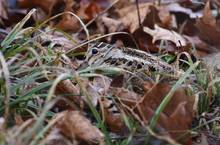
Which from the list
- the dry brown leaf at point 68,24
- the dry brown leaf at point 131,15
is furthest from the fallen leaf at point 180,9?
the dry brown leaf at point 68,24

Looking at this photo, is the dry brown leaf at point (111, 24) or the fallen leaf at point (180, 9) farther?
the fallen leaf at point (180, 9)

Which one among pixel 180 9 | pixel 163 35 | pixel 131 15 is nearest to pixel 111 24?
pixel 131 15

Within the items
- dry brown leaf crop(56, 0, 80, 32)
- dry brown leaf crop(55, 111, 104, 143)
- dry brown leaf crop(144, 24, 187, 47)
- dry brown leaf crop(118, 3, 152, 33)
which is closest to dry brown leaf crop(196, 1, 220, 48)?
dry brown leaf crop(144, 24, 187, 47)

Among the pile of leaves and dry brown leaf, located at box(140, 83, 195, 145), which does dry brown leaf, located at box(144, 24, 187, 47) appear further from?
dry brown leaf, located at box(140, 83, 195, 145)

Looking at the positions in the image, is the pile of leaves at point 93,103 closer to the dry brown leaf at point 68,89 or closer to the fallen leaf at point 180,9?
the dry brown leaf at point 68,89

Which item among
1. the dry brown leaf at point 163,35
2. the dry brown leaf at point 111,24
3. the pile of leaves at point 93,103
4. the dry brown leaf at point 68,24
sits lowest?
the dry brown leaf at point 111,24

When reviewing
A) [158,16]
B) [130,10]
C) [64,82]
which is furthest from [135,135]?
[130,10]
